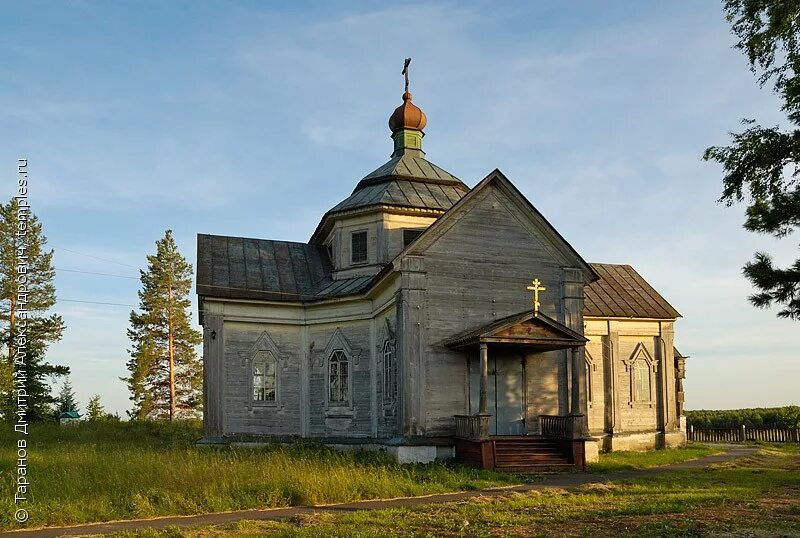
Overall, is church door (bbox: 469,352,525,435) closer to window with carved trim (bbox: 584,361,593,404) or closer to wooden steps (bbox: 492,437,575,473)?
wooden steps (bbox: 492,437,575,473)

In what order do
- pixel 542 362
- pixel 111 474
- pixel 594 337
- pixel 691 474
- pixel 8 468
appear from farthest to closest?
pixel 594 337
pixel 542 362
pixel 691 474
pixel 8 468
pixel 111 474

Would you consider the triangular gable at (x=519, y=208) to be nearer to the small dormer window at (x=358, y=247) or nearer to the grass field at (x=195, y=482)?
the small dormer window at (x=358, y=247)

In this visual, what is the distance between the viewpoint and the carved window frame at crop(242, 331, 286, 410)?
2361 cm

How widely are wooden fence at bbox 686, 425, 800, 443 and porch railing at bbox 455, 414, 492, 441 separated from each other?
19324 millimetres

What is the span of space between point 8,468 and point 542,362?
509 inches

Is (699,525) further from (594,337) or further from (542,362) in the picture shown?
(594,337)

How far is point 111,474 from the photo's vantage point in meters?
14.4

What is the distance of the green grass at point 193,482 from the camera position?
12.3m

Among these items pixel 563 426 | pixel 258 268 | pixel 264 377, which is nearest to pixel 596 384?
pixel 563 426

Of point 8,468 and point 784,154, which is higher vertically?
point 784,154

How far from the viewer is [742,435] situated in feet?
110

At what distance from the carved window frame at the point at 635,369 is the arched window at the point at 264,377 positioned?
11965 mm

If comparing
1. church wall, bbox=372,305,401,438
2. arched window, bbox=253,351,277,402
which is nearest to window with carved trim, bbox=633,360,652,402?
church wall, bbox=372,305,401,438

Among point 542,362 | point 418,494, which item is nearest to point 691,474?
point 542,362
